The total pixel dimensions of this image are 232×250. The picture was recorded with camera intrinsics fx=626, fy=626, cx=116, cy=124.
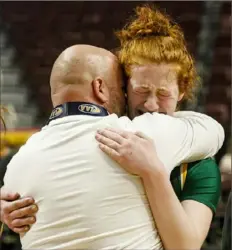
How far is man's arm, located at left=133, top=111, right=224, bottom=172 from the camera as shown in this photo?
1238 mm

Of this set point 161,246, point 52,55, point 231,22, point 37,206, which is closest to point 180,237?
point 161,246

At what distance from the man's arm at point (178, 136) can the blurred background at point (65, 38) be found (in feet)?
9.20

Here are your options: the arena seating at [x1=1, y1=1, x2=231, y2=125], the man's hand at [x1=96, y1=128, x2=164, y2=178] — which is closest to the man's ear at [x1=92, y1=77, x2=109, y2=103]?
the man's hand at [x1=96, y1=128, x2=164, y2=178]

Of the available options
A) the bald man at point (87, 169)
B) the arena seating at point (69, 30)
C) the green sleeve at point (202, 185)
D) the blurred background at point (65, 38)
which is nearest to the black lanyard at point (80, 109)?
the bald man at point (87, 169)

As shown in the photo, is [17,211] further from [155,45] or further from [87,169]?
[155,45]

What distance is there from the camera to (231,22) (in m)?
4.36

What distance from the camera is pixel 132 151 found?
4.01 feet

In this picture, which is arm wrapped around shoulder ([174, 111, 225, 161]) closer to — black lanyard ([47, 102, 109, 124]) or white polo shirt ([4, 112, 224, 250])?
white polo shirt ([4, 112, 224, 250])

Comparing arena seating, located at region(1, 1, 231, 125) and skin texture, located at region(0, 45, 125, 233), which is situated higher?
skin texture, located at region(0, 45, 125, 233)

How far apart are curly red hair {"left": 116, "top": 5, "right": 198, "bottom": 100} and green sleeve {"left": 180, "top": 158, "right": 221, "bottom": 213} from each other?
20 cm

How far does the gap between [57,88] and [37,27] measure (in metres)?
3.16

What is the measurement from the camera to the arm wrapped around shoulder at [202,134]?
1279 mm

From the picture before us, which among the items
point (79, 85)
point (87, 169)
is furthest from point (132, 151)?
point (79, 85)

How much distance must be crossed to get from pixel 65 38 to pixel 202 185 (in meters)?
3.17
